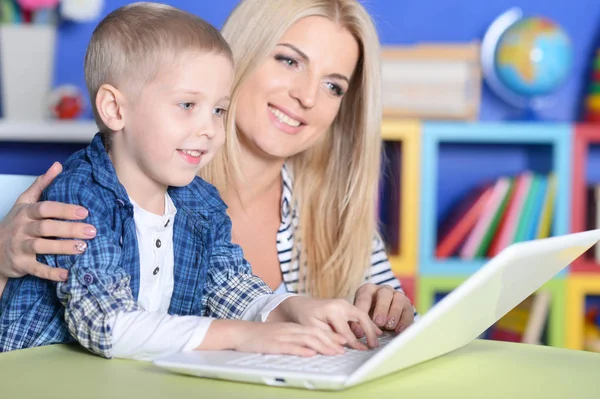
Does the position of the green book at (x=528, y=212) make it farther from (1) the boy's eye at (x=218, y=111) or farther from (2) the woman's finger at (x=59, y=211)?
(2) the woman's finger at (x=59, y=211)

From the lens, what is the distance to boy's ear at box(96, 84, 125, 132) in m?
1.26

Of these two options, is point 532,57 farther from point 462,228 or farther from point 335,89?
point 335,89

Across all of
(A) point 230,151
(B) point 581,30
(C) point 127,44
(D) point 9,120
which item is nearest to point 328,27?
(A) point 230,151

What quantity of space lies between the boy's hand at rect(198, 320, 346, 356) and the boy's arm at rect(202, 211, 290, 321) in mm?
203

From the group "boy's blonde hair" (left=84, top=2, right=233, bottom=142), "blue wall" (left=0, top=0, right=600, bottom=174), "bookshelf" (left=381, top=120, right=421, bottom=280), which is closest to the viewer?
"boy's blonde hair" (left=84, top=2, right=233, bottom=142)

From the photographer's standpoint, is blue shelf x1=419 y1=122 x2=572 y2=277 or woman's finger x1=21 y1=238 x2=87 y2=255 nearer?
woman's finger x1=21 y1=238 x2=87 y2=255

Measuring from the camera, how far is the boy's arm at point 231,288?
1.29 m

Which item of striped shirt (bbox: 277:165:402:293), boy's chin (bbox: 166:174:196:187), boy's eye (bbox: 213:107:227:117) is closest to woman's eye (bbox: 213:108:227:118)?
boy's eye (bbox: 213:107:227:117)

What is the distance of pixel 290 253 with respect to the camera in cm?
192

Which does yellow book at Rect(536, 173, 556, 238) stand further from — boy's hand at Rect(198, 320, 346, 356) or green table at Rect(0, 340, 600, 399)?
boy's hand at Rect(198, 320, 346, 356)

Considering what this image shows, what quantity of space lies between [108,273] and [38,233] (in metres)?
0.13

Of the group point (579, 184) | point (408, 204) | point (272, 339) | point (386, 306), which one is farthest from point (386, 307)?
point (579, 184)

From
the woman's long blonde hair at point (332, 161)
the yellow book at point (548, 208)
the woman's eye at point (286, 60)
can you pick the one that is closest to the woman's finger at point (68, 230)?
the woman's long blonde hair at point (332, 161)

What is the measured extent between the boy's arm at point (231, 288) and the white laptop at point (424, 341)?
26cm
